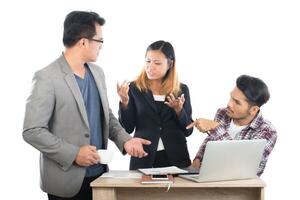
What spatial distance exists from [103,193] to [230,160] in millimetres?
656

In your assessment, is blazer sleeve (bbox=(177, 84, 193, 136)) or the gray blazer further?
blazer sleeve (bbox=(177, 84, 193, 136))

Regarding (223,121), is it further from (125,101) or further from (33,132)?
(33,132)

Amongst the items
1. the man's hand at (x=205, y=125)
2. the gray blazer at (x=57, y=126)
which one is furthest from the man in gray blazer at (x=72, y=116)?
the man's hand at (x=205, y=125)

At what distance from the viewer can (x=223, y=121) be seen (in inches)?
129

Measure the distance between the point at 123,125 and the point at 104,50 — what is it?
1.22 metres

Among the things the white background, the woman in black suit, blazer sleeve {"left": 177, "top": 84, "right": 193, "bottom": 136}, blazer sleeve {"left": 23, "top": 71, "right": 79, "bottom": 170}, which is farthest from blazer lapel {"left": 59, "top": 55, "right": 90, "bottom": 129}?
the white background

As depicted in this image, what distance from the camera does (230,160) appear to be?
2678 mm

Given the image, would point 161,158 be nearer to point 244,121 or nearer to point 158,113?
point 158,113

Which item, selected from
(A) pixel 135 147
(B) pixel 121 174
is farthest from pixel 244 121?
(B) pixel 121 174

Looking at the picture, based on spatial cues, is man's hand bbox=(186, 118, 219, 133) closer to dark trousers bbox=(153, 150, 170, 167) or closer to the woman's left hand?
the woman's left hand

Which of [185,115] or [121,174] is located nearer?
[121,174]

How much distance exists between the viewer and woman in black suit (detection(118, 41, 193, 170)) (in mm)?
3420

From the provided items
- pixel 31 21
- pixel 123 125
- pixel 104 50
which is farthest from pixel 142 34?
pixel 123 125

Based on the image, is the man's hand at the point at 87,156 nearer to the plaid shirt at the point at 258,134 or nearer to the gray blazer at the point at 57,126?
the gray blazer at the point at 57,126
